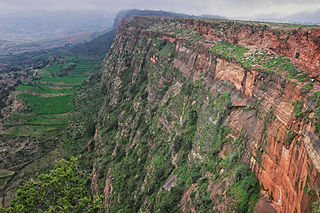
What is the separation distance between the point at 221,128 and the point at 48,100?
358 feet

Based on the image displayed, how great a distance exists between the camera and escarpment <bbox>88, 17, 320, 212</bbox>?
57.9 ft

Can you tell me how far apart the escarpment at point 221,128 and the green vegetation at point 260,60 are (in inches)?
5.1

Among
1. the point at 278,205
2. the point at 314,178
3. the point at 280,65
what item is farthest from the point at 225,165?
the point at 280,65

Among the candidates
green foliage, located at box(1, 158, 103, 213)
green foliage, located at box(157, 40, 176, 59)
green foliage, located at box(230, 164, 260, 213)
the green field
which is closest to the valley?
green foliage, located at box(230, 164, 260, 213)

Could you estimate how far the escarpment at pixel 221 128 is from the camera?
17.7 meters

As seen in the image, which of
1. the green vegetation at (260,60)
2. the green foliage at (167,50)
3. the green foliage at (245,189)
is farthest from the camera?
the green foliage at (167,50)

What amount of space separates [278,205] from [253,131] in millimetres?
7268

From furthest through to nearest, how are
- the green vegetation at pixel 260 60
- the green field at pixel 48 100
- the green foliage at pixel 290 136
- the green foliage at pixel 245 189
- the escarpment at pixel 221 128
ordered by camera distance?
the green field at pixel 48 100 < the green vegetation at pixel 260 60 < the green foliage at pixel 245 189 < the escarpment at pixel 221 128 < the green foliage at pixel 290 136

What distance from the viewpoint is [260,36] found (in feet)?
106

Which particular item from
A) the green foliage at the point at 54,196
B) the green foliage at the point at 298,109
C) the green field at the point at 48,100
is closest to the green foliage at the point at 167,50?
the green foliage at the point at 54,196

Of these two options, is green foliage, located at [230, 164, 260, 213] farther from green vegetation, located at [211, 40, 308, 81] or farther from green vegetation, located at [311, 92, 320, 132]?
green vegetation, located at [211, 40, 308, 81]

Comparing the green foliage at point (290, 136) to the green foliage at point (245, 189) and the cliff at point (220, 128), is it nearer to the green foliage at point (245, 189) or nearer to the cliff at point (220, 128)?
the cliff at point (220, 128)

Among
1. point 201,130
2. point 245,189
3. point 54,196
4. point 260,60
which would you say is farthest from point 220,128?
point 54,196

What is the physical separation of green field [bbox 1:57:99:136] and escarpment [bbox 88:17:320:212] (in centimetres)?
4126
